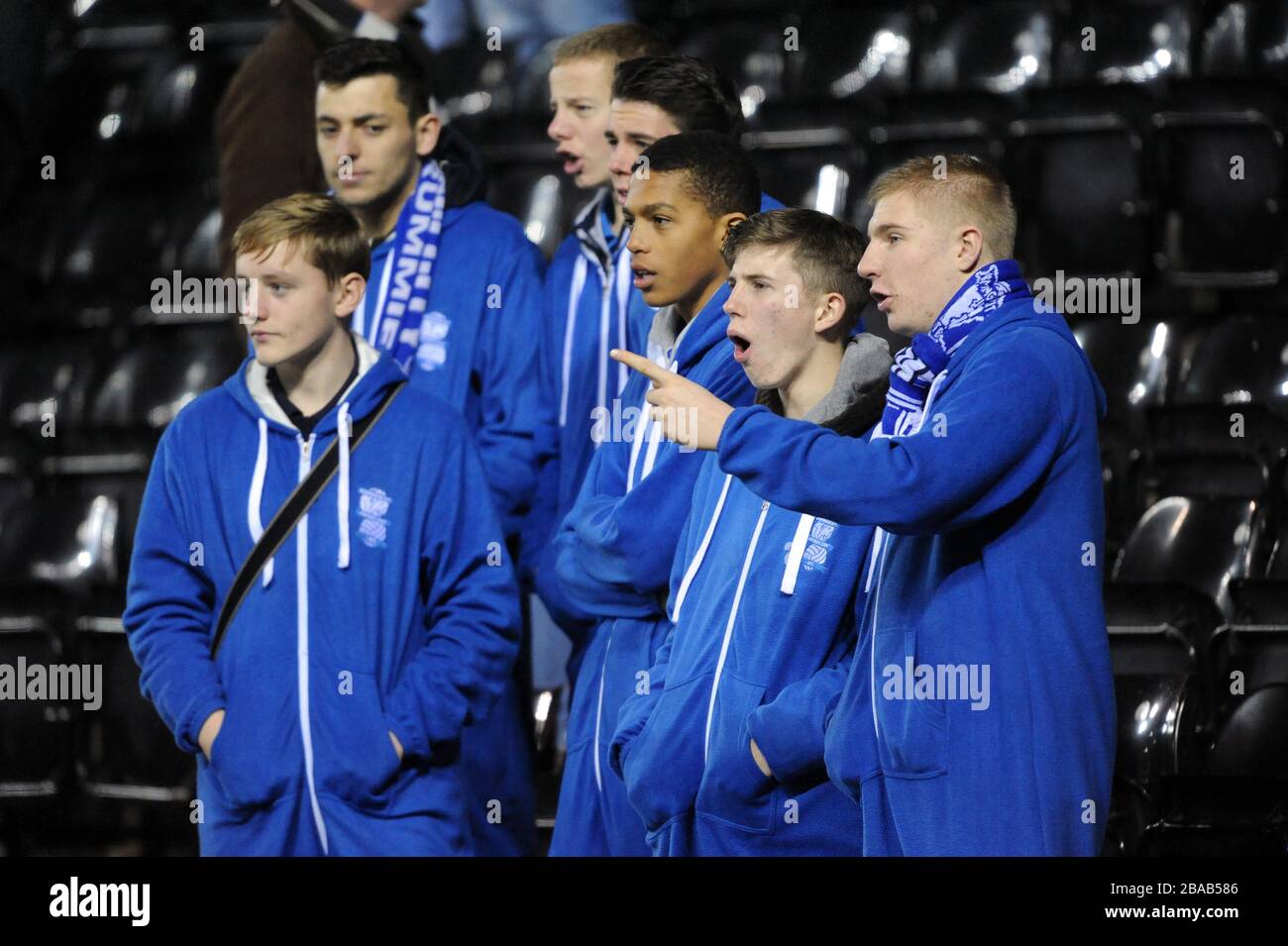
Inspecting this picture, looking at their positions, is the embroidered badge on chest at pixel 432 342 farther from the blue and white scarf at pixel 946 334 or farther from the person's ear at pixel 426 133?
the blue and white scarf at pixel 946 334

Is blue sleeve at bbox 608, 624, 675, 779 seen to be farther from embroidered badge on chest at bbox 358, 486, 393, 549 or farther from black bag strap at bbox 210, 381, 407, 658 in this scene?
black bag strap at bbox 210, 381, 407, 658

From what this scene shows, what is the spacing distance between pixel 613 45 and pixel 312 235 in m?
0.86

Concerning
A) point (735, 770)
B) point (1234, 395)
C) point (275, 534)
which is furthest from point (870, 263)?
point (1234, 395)

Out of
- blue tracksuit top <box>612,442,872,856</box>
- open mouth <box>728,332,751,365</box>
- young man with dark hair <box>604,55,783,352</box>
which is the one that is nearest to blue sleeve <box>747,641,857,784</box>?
blue tracksuit top <box>612,442,872,856</box>

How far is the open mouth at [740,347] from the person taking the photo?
2465 millimetres

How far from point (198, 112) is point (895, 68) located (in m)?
1.86

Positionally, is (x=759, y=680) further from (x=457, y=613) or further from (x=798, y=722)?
(x=457, y=613)

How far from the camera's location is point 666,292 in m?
2.80

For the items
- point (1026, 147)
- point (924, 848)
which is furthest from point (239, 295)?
point (1026, 147)

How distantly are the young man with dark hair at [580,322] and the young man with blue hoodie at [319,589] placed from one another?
41 cm

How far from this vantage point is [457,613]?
9.15 feet

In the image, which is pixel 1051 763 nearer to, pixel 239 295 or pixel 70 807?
pixel 239 295

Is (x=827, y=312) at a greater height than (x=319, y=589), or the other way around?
(x=827, y=312)

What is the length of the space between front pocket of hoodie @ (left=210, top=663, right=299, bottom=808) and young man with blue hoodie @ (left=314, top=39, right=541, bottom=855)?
0.55 meters
